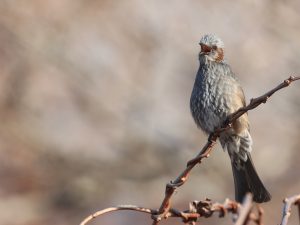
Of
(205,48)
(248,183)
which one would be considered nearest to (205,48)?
(205,48)

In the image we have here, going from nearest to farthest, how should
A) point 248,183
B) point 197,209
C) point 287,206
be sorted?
1. point 287,206
2. point 197,209
3. point 248,183

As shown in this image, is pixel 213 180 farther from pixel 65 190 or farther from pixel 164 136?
pixel 65 190

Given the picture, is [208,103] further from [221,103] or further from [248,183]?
[248,183]

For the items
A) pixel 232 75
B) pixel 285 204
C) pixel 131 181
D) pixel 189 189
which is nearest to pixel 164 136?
pixel 131 181

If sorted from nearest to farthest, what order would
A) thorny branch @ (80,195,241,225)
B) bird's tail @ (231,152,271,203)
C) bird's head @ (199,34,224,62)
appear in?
thorny branch @ (80,195,241,225) → bird's tail @ (231,152,271,203) → bird's head @ (199,34,224,62)

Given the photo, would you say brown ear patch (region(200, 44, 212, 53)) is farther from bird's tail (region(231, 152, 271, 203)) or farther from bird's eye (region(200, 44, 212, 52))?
bird's tail (region(231, 152, 271, 203))

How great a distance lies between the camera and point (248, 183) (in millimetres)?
4902

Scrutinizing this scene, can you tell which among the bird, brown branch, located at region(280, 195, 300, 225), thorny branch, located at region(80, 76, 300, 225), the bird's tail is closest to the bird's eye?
the bird

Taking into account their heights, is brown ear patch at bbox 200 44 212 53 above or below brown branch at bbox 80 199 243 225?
above

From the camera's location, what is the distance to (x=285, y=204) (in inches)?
84.4

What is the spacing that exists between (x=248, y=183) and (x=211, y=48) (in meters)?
0.85

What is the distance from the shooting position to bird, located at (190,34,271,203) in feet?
16.8

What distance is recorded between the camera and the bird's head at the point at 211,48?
510 centimetres

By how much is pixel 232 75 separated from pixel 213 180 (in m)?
3.17
